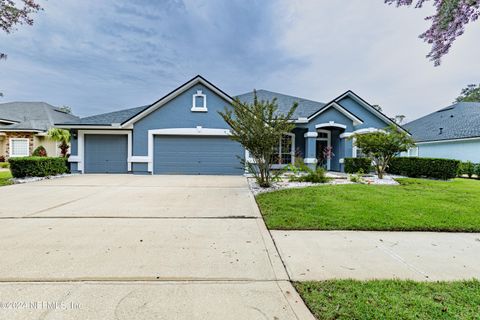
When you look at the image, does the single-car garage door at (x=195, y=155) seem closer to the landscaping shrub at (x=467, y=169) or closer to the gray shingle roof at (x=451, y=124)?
the gray shingle roof at (x=451, y=124)

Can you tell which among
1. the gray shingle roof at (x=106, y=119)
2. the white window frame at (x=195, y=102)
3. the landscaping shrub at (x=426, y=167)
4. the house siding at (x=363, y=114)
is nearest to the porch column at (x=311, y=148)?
the house siding at (x=363, y=114)

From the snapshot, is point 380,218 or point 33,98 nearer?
point 380,218

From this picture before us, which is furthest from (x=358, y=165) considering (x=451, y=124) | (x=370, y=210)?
(x=451, y=124)

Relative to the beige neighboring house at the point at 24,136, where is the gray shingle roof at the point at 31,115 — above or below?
above

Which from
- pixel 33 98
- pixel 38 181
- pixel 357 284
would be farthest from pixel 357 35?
pixel 33 98

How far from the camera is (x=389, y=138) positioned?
11.2 metres

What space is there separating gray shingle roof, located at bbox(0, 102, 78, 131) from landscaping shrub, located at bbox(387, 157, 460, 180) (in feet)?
94.4

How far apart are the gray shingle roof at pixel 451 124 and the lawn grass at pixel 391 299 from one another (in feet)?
58.2

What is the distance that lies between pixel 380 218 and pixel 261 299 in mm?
4134

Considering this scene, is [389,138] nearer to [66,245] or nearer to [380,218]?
[380,218]

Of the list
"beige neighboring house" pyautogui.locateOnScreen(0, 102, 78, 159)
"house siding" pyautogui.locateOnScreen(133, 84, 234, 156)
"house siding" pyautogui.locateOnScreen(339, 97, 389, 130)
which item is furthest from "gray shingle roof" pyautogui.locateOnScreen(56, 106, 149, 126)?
"house siding" pyautogui.locateOnScreen(339, 97, 389, 130)

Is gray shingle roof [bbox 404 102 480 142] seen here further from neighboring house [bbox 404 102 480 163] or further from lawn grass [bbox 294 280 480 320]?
lawn grass [bbox 294 280 480 320]

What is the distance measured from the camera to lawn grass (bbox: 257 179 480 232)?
4.98 m

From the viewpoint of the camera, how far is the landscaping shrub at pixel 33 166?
36.4ft
